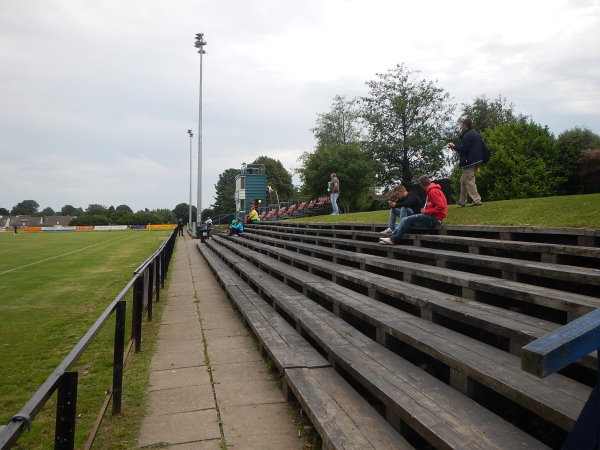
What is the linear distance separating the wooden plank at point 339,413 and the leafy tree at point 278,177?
2630 inches

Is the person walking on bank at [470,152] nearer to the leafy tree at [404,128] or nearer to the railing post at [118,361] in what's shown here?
the railing post at [118,361]

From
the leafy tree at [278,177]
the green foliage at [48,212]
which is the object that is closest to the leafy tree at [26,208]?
the green foliage at [48,212]

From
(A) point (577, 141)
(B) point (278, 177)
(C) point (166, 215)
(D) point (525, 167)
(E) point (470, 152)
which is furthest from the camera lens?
(C) point (166, 215)

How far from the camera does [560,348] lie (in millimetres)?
993

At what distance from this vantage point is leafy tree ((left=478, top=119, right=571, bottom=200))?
15281 millimetres

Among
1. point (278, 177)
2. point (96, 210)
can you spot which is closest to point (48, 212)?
point (96, 210)

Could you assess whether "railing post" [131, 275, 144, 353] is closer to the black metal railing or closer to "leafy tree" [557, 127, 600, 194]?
the black metal railing

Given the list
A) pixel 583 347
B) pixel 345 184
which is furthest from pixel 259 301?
pixel 345 184

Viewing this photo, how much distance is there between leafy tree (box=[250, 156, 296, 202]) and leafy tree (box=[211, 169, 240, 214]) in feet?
41.3

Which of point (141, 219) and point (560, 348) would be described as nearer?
point (560, 348)

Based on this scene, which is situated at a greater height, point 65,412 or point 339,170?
point 339,170

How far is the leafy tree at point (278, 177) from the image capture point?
2776 inches

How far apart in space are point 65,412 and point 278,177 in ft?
231

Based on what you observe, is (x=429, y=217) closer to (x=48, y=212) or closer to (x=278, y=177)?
(x=278, y=177)
